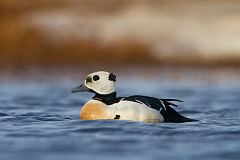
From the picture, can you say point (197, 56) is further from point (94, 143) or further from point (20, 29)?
point (94, 143)

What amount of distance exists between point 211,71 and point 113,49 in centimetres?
235

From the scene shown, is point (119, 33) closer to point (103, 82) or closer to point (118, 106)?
point (103, 82)

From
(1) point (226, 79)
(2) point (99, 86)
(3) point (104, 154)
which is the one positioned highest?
(1) point (226, 79)

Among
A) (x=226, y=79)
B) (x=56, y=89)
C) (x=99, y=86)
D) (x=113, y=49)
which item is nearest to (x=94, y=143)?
(x=99, y=86)

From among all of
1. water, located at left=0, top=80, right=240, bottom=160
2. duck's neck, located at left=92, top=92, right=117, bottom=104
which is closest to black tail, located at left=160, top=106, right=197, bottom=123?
water, located at left=0, top=80, right=240, bottom=160

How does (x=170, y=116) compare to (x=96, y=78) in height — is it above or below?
below

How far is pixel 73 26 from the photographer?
1008 inches

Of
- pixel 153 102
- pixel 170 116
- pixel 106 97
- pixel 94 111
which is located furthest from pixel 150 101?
pixel 94 111

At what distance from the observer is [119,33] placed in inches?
1000

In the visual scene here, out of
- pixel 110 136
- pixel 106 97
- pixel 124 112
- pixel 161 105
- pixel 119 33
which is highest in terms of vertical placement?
pixel 119 33

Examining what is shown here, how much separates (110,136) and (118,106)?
26.5 inches

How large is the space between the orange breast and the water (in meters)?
0.07

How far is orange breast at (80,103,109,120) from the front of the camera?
1266 centimetres

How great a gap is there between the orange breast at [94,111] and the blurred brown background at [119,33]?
38.0 ft
